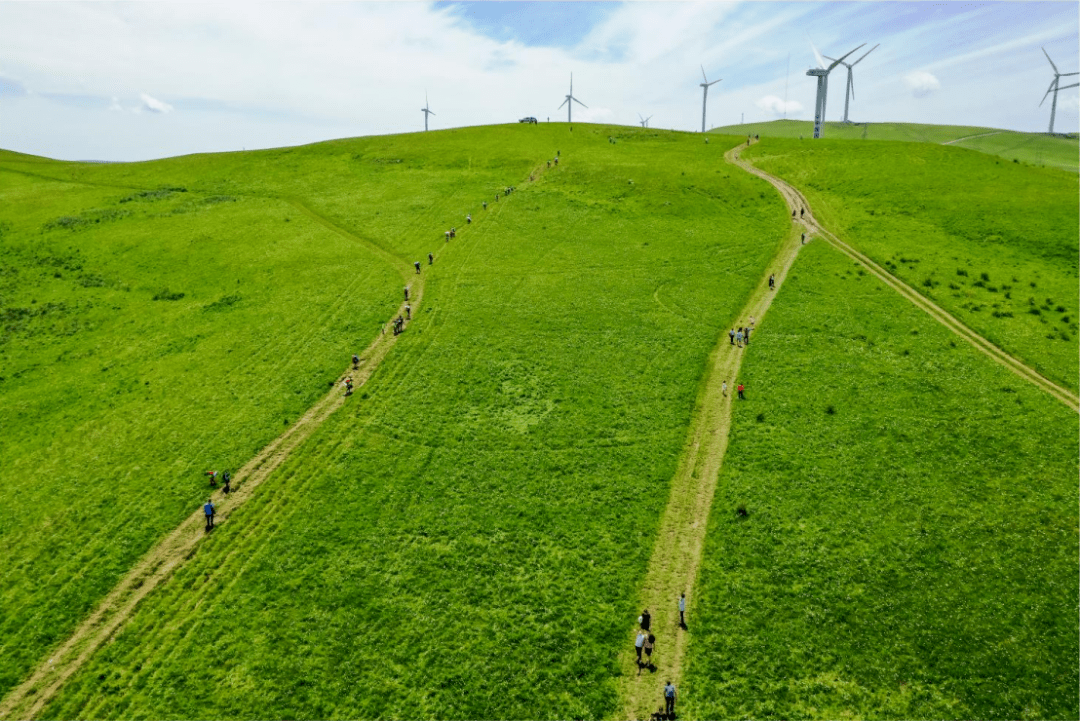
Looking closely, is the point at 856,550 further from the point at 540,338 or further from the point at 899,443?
the point at 540,338

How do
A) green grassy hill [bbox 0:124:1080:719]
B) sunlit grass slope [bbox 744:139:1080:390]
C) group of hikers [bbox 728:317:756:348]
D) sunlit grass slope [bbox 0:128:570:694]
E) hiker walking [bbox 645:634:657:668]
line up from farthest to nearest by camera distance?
1. sunlit grass slope [bbox 744:139:1080:390]
2. group of hikers [bbox 728:317:756:348]
3. sunlit grass slope [bbox 0:128:570:694]
4. hiker walking [bbox 645:634:657:668]
5. green grassy hill [bbox 0:124:1080:719]

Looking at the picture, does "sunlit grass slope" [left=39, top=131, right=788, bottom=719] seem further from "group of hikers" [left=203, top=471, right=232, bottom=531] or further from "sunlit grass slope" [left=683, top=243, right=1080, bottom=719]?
"sunlit grass slope" [left=683, top=243, right=1080, bottom=719]

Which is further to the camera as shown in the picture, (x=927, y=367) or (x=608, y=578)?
(x=927, y=367)

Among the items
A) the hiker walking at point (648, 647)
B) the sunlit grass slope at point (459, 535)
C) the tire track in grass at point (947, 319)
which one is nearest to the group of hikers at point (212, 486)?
→ the sunlit grass slope at point (459, 535)

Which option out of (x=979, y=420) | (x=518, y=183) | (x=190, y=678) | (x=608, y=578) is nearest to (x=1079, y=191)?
(x=979, y=420)

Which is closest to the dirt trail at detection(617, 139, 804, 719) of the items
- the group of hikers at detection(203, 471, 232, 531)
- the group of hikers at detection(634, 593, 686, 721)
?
the group of hikers at detection(634, 593, 686, 721)

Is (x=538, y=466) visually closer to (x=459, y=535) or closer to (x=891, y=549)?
(x=459, y=535)
